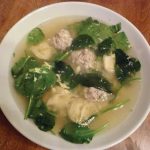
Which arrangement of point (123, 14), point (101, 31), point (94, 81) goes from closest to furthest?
point (94, 81)
point (101, 31)
point (123, 14)

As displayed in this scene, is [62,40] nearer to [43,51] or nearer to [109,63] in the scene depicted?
[43,51]

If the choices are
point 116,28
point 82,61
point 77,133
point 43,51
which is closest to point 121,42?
point 116,28

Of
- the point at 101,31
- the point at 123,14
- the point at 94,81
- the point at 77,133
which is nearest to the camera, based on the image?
the point at 77,133

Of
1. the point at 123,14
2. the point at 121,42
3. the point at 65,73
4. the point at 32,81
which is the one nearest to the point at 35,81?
the point at 32,81

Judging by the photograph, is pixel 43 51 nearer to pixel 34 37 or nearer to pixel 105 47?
pixel 34 37

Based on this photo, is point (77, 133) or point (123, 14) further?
point (123, 14)

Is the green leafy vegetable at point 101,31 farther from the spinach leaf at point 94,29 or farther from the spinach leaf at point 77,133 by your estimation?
the spinach leaf at point 77,133

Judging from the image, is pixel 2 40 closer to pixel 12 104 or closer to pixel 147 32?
pixel 12 104

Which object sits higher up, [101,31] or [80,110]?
[101,31]

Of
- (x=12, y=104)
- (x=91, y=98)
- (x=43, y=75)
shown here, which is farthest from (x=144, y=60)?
(x=12, y=104)
